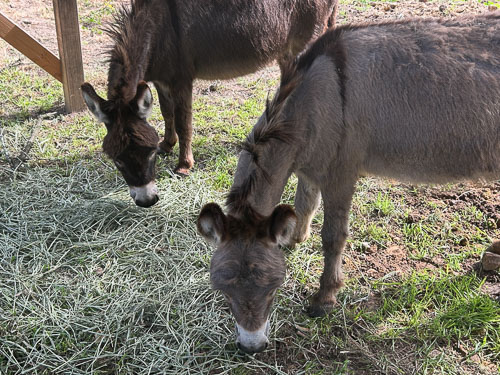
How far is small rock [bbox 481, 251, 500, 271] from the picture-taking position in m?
3.37

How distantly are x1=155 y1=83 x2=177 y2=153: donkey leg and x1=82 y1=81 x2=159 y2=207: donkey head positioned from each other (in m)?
0.98

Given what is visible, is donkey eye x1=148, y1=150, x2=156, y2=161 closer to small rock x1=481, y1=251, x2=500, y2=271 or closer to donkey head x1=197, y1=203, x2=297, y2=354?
donkey head x1=197, y1=203, x2=297, y2=354

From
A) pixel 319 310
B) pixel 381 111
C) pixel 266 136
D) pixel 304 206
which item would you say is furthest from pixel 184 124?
pixel 319 310

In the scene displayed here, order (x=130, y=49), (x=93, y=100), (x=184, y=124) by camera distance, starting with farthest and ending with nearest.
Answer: (x=184, y=124)
(x=130, y=49)
(x=93, y=100)

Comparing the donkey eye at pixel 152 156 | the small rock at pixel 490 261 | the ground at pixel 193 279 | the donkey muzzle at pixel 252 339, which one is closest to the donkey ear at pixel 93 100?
the donkey eye at pixel 152 156

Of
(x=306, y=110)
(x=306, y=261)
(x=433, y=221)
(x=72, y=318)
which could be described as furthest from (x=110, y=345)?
(x=433, y=221)

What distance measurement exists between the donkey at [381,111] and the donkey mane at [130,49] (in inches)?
59.1

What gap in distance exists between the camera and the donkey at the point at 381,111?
280 centimetres

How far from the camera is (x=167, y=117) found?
4879 mm

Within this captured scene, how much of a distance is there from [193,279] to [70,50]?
3775 mm

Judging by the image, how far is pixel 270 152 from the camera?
110 inches

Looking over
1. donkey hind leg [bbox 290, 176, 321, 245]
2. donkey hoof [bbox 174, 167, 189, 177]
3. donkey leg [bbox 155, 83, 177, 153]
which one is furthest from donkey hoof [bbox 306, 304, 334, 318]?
donkey leg [bbox 155, 83, 177, 153]

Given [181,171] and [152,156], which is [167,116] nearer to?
[181,171]

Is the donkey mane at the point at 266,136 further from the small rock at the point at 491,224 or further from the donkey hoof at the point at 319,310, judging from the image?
the small rock at the point at 491,224
